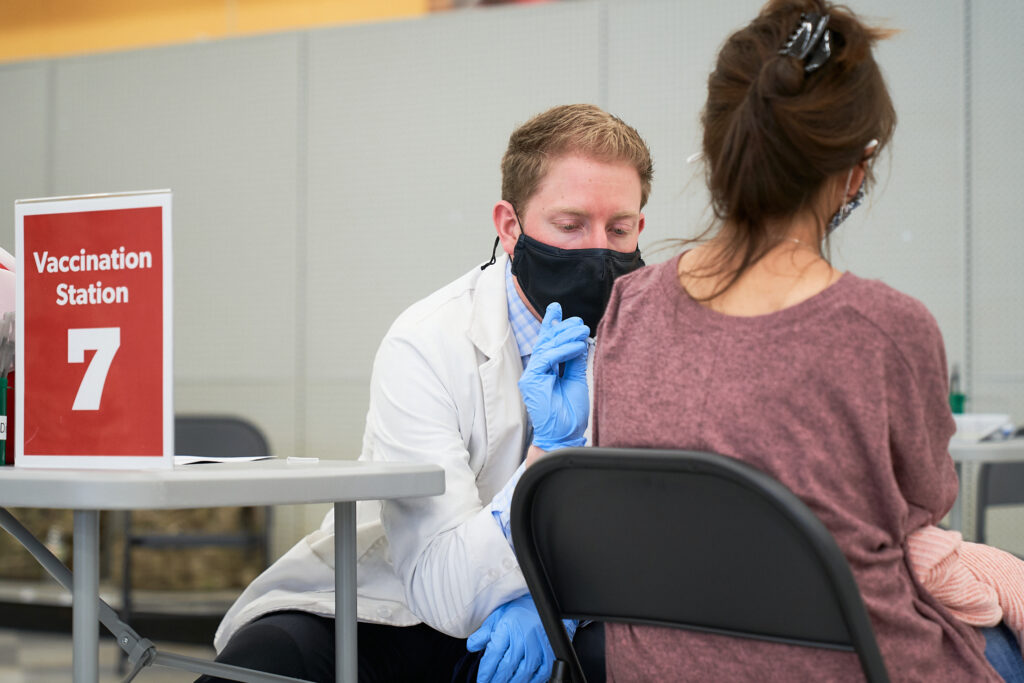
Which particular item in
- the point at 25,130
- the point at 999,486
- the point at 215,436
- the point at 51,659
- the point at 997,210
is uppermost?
the point at 25,130

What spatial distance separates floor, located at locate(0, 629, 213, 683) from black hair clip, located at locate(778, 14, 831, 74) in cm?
285

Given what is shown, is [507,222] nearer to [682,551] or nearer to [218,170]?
[682,551]

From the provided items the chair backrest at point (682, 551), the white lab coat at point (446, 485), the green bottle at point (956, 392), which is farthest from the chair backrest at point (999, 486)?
the chair backrest at point (682, 551)

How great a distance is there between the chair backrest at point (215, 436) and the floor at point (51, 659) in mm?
726

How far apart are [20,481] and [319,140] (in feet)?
10.9

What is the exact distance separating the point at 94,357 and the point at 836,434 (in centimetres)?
71

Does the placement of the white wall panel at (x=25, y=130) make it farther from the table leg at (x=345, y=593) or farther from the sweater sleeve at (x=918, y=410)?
the sweater sleeve at (x=918, y=410)

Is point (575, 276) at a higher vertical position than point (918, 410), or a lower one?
higher

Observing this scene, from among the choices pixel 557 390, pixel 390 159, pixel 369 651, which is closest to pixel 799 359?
pixel 557 390

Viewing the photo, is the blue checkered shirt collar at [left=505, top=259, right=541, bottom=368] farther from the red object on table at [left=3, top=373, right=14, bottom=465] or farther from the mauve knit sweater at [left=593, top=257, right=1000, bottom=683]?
the red object on table at [left=3, top=373, right=14, bottom=465]

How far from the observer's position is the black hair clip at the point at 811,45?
93 centimetres

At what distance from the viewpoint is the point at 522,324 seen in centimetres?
157

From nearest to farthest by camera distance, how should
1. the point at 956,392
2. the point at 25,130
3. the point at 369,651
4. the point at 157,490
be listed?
1. the point at 157,490
2. the point at 369,651
3. the point at 956,392
4. the point at 25,130

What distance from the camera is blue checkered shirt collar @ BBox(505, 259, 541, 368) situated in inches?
61.3
